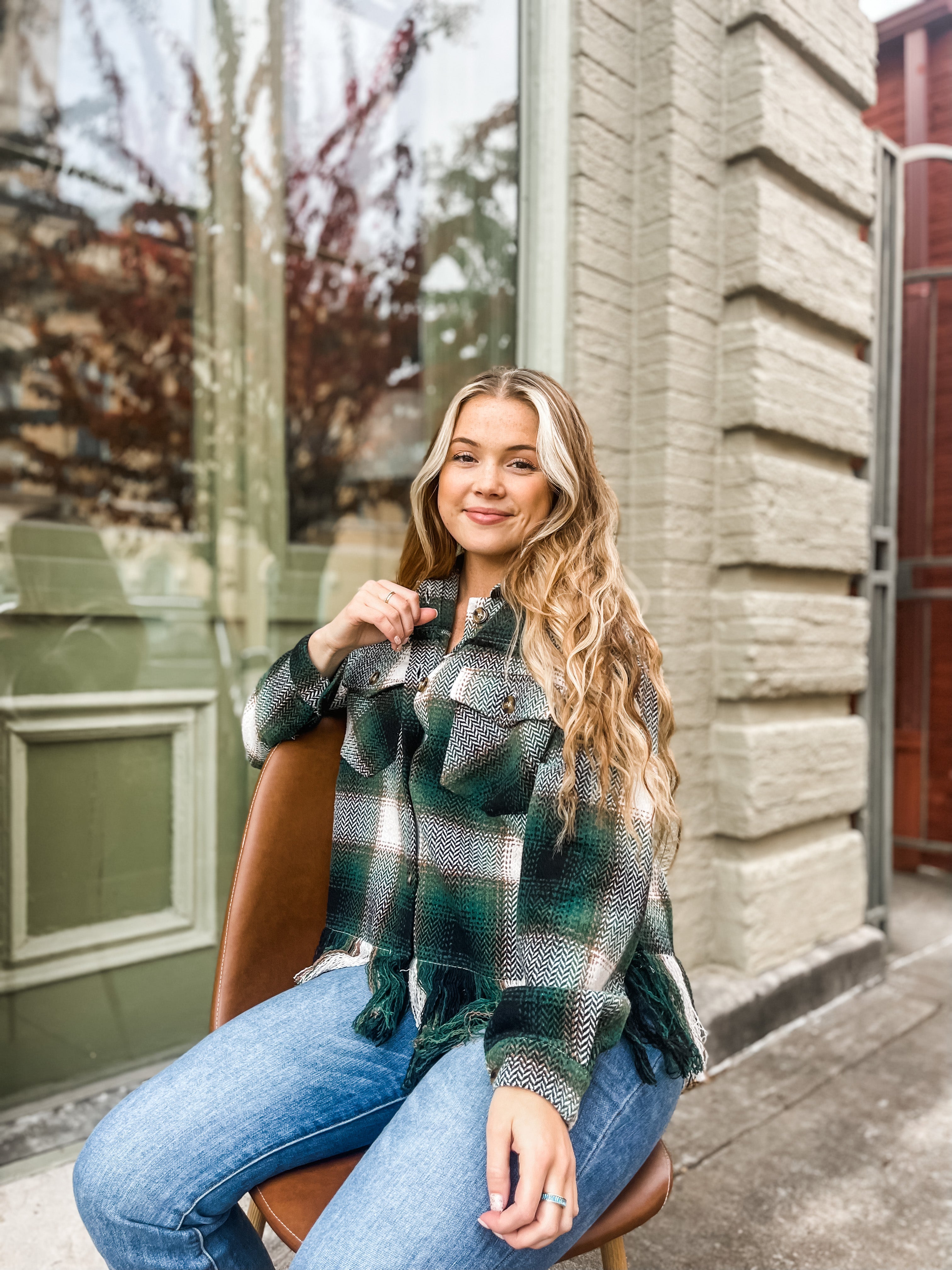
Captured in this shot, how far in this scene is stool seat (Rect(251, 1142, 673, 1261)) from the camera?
1250mm

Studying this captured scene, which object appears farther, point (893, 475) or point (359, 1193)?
point (893, 475)

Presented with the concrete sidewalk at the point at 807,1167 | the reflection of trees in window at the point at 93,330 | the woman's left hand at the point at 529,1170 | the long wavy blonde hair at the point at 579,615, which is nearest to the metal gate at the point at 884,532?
A: the concrete sidewalk at the point at 807,1167

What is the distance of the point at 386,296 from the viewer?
2.86 meters

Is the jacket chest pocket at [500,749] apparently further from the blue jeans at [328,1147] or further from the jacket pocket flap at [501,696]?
the blue jeans at [328,1147]

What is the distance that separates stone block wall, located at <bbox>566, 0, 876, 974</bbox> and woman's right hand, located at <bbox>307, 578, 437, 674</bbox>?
1484 millimetres

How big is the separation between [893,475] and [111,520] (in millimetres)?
3028

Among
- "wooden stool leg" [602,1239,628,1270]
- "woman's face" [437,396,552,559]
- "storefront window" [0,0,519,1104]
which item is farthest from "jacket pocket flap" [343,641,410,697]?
"storefront window" [0,0,519,1104]

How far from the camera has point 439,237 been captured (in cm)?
293

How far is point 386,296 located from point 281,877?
75.2 inches

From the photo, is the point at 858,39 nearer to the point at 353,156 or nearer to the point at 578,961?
the point at 353,156

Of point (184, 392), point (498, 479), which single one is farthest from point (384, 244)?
point (498, 479)

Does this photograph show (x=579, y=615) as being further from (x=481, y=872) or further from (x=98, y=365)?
(x=98, y=365)

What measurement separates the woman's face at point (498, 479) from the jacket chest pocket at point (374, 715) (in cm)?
27

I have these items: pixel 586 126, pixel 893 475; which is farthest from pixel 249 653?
pixel 893 475
